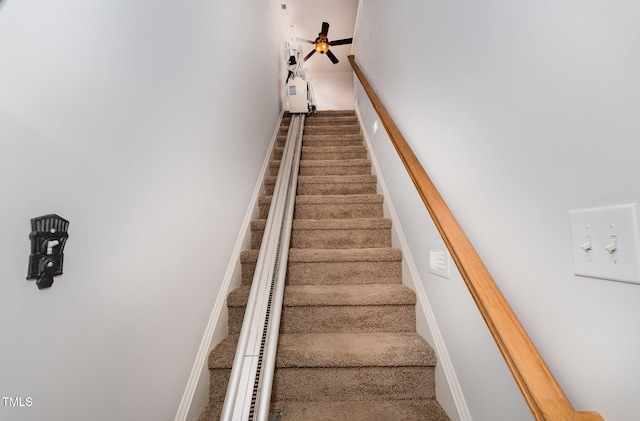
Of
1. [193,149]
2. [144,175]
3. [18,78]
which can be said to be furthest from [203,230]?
[18,78]

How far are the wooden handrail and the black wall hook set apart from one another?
3.56ft

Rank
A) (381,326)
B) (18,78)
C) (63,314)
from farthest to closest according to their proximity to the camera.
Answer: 1. (381,326)
2. (63,314)
3. (18,78)

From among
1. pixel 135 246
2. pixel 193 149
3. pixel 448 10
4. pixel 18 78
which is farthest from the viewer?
pixel 193 149

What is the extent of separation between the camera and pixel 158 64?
3.96 feet

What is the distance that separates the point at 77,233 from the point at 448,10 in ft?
5.24

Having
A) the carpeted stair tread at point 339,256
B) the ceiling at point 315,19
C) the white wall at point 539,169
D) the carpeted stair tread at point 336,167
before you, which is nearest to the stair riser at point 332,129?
the carpeted stair tread at point 336,167

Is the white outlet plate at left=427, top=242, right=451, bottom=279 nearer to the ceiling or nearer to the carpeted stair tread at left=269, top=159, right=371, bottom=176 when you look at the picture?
the carpeted stair tread at left=269, top=159, right=371, bottom=176

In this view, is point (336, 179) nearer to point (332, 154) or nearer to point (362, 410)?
point (332, 154)

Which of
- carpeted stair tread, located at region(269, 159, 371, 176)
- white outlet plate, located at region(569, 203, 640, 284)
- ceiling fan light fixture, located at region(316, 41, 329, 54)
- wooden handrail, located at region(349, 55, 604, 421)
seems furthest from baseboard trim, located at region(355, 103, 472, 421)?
ceiling fan light fixture, located at region(316, 41, 329, 54)

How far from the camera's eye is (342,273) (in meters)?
1.95

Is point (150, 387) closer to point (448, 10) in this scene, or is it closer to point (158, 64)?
point (158, 64)

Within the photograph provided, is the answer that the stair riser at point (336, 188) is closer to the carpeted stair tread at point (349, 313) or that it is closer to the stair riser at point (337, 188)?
the stair riser at point (337, 188)

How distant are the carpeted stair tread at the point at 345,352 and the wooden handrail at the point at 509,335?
0.64 m

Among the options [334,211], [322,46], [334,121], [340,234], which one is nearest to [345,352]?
[340,234]
